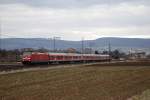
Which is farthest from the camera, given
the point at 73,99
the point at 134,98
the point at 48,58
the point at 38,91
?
the point at 48,58

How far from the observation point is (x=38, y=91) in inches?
990

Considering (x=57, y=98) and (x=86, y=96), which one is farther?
(x=86, y=96)

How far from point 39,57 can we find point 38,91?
49.2m

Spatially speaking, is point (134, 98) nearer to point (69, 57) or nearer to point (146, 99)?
point (146, 99)

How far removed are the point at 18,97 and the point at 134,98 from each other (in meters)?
7.02

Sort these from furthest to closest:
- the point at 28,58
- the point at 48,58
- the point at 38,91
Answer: the point at 48,58 < the point at 28,58 < the point at 38,91

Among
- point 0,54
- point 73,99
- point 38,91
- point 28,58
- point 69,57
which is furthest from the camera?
point 0,54

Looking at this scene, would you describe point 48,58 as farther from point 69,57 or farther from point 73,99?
point 73,99

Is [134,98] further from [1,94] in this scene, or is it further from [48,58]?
[48,58]

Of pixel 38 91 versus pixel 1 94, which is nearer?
pixel 1 94

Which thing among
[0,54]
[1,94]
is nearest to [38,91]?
[1,94]

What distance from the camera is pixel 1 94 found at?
77.0 feet

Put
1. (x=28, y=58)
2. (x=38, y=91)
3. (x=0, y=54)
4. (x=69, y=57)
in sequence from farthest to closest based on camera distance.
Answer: (x=0, y=54) < (x=69, y=57) < (x=28, y=58) < (x=38, y=91)

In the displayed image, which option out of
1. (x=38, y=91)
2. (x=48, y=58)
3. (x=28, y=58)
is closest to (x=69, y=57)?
(x=48, y=58)
